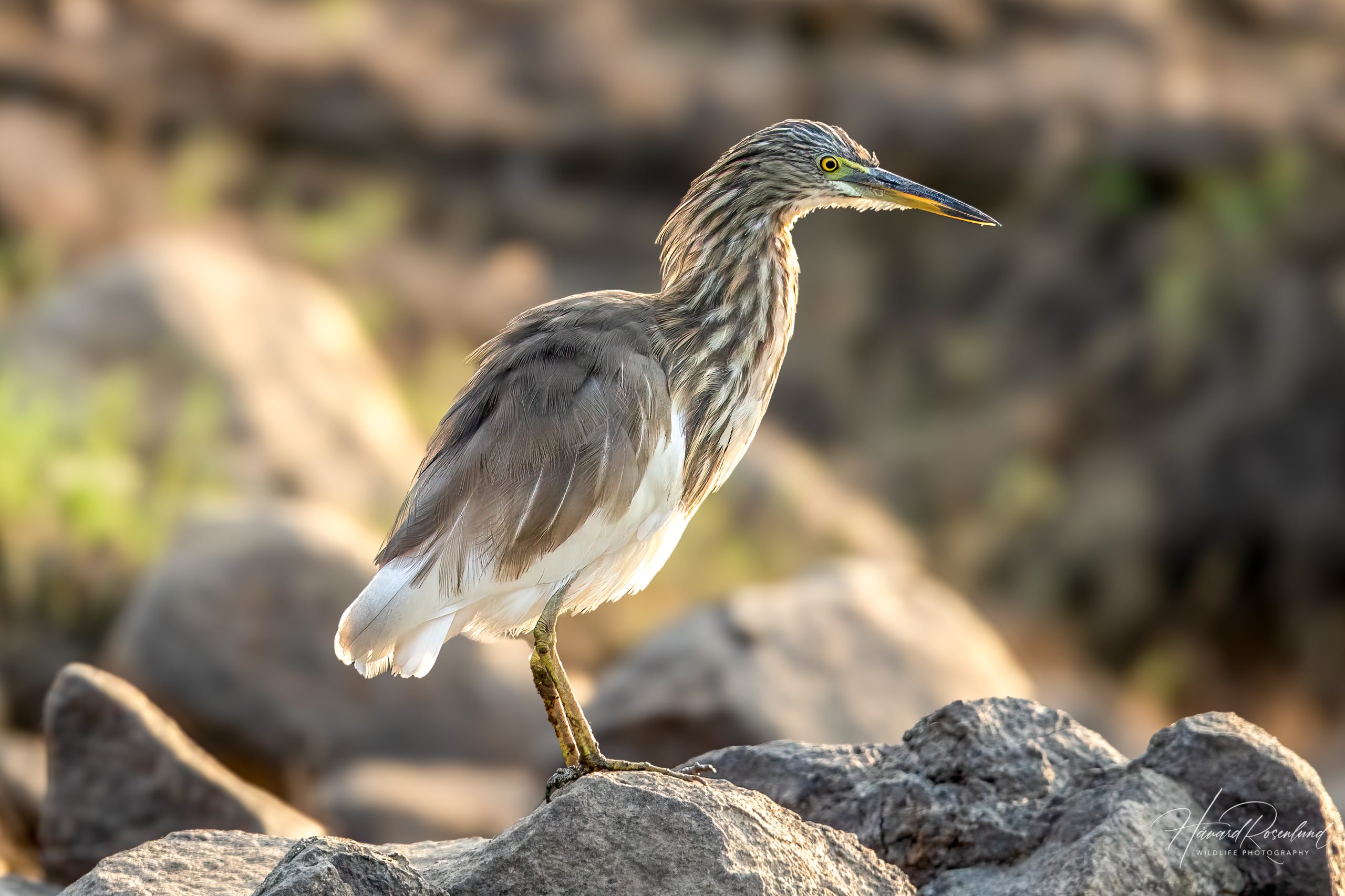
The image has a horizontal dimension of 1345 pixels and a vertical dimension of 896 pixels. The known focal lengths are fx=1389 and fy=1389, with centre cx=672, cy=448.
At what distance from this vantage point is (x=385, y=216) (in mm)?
10008

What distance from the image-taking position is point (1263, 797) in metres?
2.97

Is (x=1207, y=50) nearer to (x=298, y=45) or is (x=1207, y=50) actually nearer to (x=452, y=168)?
(x=452, y=168)

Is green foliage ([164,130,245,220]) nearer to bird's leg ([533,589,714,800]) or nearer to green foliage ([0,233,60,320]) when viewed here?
green foliage ([0,233,60,320])

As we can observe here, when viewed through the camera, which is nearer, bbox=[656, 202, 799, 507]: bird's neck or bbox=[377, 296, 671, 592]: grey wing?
bbox=[377, 296, 671, 592]: grey wing

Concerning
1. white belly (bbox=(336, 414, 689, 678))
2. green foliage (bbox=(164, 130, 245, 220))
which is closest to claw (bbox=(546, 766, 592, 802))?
white belly (bbox=(336, 414, 689, 678))

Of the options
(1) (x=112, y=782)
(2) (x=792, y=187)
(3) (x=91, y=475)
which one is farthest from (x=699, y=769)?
(3) (x=91, y=475)

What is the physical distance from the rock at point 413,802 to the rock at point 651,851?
3.43 metres

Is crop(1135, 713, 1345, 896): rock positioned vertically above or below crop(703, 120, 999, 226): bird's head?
below

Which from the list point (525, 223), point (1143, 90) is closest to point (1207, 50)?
point (1143, 90)

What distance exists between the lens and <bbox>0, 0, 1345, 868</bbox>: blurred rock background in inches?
360

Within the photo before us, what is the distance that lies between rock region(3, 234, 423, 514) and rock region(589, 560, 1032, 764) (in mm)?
2978

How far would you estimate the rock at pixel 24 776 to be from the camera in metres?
5.52

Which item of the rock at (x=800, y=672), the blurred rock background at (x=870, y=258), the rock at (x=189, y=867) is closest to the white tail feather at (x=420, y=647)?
the rock at (x=189, y=867)

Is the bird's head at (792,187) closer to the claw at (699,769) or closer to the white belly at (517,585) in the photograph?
the white belly at (517,585)
